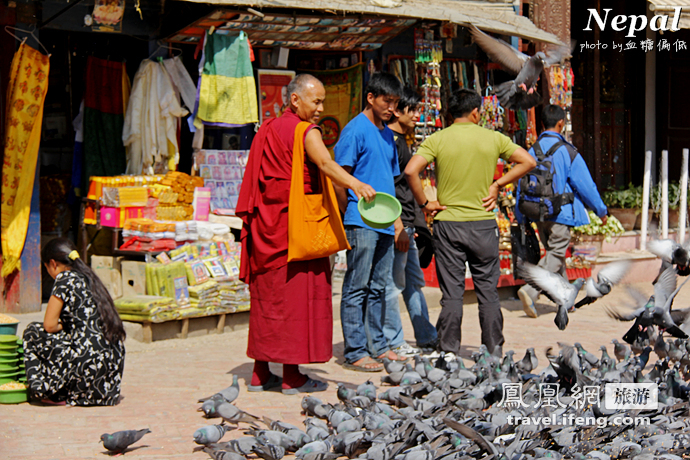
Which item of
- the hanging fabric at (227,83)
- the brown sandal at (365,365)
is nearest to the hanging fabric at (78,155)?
the hanging fabric at (227,83)

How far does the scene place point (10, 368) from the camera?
4.83 meters

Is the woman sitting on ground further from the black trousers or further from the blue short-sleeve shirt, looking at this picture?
the black trousers

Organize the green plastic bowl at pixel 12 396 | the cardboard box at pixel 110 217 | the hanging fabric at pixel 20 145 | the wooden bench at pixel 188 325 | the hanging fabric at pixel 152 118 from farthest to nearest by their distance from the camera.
Answer: the hanging fabric at pixel 152 118 → the cardboard box at pixel 110 217 → the hanging fabric at pixel 20 145 → the wooden bench at pixel 188 325 → the green plastic bowl at pixel 12 396

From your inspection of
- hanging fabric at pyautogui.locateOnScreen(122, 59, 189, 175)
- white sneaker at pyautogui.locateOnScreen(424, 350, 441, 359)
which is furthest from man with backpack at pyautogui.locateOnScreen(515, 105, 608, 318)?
hanging fabric at pyautogui.locateOnScreen(122, 59, 189, 175)

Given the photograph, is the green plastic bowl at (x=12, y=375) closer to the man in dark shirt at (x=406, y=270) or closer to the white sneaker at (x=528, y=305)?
the man in dark shirt at (x=406, y=270)

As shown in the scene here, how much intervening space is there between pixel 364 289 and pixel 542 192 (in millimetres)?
2397

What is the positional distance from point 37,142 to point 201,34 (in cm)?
184

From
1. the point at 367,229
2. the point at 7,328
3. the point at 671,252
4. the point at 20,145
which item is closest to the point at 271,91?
the point at 20,145

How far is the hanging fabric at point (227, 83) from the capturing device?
7.53m

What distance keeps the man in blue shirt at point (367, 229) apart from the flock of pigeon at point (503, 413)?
0.53 metres

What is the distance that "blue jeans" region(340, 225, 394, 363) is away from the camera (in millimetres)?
5516

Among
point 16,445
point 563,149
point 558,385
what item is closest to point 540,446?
point 558,385

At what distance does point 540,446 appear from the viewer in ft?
12.4

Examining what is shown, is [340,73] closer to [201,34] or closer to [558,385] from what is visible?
[201,34]
